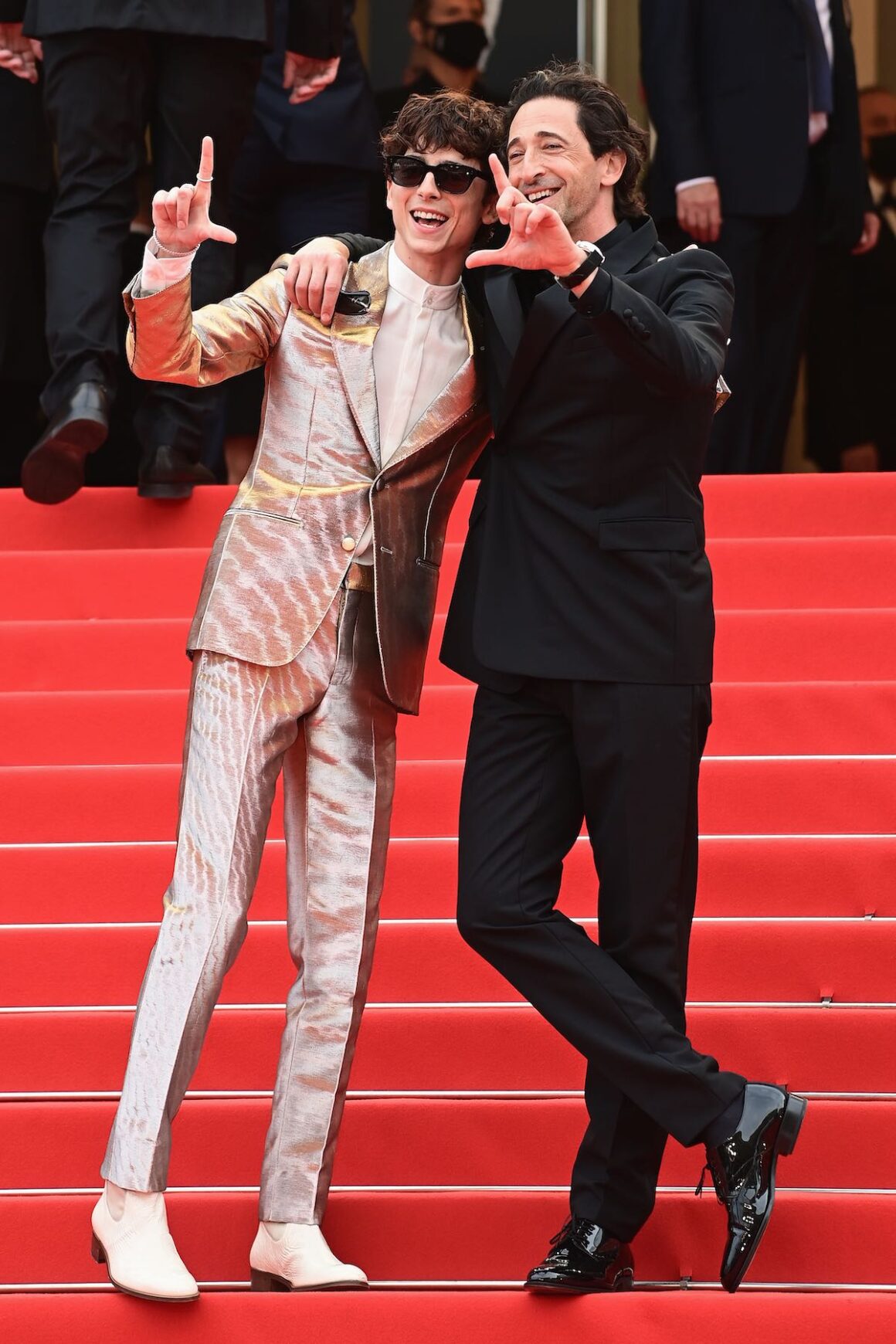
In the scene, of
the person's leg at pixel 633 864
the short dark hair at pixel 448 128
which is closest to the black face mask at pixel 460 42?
the short dark hair at pixel 448 128

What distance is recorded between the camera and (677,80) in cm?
563

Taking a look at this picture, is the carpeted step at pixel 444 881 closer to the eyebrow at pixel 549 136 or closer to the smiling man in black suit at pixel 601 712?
the smiling man in black suit at pixel 601 712

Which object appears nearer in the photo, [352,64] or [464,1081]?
[464,1081]

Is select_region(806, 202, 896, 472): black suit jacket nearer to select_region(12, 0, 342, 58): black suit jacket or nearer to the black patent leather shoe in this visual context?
select_region(12, 0, 342, 58): black suit jacket

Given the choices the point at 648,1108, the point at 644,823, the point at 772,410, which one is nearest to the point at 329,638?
the point at 644,823

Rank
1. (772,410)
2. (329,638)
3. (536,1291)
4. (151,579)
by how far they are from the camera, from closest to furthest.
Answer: (536,1291), (329,638), (151,579), (772,410)

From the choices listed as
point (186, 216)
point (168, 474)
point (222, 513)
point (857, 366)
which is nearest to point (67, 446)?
point (168, 474)

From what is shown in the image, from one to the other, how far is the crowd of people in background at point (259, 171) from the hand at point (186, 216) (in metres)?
2.01

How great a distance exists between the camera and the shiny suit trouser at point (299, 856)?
2.87 metres

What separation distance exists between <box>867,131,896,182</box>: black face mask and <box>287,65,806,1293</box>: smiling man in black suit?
5.02 m

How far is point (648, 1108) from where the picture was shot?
2.78 m

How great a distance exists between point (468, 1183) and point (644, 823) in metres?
0.81

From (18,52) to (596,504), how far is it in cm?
321

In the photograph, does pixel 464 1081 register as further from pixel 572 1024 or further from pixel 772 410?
pixel 772 410
